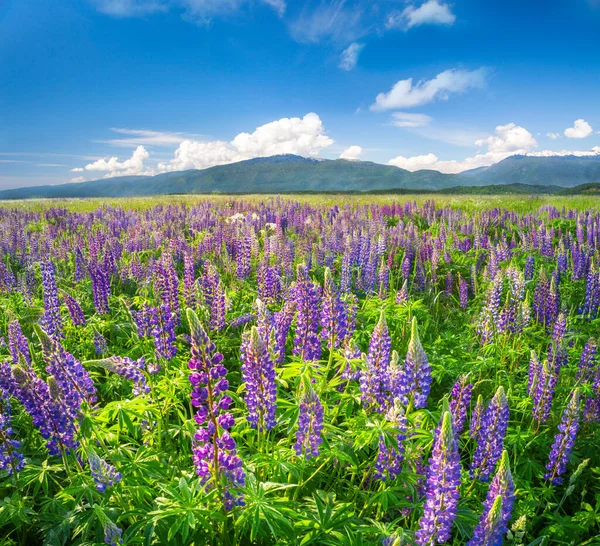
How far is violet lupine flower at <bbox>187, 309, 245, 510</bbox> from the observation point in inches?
73.4

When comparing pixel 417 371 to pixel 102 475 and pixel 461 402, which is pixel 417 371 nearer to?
pixel 461 402

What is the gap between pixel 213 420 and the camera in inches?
76.7

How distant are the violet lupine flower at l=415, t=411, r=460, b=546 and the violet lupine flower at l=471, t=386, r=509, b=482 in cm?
88

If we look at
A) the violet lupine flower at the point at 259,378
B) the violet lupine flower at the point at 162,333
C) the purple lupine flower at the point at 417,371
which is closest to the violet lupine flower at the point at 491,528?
the purple lupine flower at the point at 417,371

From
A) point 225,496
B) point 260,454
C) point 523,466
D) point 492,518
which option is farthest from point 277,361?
point 523,466

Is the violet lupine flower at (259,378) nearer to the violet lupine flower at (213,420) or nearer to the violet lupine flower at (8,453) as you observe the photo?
the violet lupine flower at (213,420)

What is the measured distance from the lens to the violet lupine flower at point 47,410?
2.33 metres

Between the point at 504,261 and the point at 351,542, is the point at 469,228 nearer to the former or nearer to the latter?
the point at 504,261

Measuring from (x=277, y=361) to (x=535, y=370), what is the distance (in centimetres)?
243

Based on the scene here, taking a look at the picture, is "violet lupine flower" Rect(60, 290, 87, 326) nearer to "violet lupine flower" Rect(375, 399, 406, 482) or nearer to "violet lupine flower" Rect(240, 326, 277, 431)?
"violet lupine flower" Rect(240, 326, 277, 431)

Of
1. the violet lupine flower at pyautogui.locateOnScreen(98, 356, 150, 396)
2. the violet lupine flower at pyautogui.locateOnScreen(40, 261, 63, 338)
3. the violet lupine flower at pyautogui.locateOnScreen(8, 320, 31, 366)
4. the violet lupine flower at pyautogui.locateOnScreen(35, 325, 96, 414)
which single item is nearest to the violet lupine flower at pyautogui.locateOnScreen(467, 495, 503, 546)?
the violet lupine flower at pyautogui.locateOnScreen(98, 356, 150, 396)

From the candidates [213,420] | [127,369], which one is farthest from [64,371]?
[213,420]

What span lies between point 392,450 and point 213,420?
3.95 feet

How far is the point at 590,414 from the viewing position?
361 centimetres
